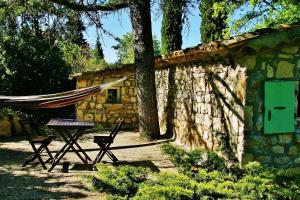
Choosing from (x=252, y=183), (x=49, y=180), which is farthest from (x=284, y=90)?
(x=49, y=180)

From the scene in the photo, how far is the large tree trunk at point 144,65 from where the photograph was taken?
978 centimetres

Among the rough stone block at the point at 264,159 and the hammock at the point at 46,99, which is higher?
the hammock at the point at 46,99

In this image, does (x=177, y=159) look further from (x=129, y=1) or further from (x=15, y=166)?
(x=129, y=1)

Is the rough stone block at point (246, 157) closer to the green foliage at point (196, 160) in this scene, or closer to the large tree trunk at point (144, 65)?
the green foliage at point (196, 160)

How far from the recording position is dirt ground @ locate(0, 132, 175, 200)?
5191 mm

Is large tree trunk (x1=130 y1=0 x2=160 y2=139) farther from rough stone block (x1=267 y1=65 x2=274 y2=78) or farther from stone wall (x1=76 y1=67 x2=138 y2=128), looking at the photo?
rough stone block (x1=267 y1=65 x2=274 y2=78)

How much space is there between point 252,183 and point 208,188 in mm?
412

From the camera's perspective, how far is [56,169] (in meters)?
6.69

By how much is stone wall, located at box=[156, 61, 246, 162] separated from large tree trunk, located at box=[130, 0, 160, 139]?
0.58 metres

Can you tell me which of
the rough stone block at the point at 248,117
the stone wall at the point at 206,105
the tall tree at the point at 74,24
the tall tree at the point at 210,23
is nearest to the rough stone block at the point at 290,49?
the stone wall at the point at 206,105

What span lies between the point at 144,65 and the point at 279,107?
13.9 ft

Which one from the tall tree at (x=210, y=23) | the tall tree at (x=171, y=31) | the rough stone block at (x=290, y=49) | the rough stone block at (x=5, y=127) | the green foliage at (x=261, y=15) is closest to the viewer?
the rough stone block at (x=290, y=49)

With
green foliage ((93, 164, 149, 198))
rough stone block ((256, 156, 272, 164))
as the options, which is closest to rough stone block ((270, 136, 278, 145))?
rough stone block ((256, 156, 272, 164))

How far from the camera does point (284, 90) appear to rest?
6453 millimetres
